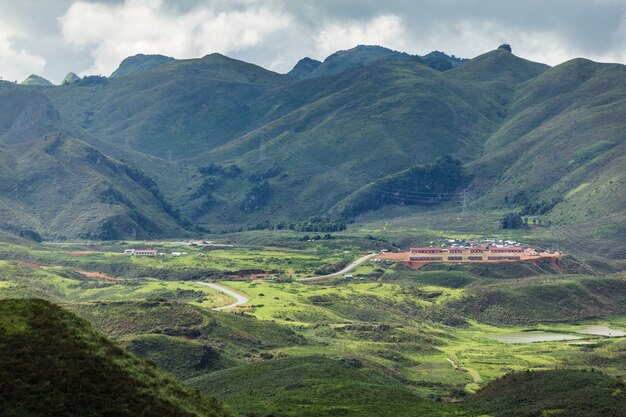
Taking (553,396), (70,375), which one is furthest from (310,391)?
(70,375)

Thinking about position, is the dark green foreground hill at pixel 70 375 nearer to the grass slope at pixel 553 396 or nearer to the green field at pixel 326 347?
the green field at pixel 326 347

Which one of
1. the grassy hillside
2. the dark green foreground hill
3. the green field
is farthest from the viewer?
the green field

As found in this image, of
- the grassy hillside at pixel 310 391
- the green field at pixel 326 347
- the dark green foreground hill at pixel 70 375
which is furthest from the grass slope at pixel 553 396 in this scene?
the dark green foreground hill at pixel 70 375

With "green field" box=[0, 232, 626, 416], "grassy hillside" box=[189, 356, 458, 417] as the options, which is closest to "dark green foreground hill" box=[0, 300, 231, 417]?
"grassy hillside" box=[189, 356, 458, 417]

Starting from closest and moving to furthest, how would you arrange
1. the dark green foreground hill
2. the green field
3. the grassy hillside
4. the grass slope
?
the dark green foreground hill → the grassy hillside → the grass slope → the green field

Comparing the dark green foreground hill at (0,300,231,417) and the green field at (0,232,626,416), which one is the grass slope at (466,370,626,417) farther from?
the dark green foreground hill at (0,300,231,417)

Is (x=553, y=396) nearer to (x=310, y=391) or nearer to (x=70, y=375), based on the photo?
(x=310, y=391)

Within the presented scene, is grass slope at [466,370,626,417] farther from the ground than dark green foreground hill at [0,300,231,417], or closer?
closer

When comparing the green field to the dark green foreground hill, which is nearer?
the dark green foreground hill
